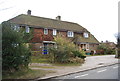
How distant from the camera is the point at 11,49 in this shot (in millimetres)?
7641

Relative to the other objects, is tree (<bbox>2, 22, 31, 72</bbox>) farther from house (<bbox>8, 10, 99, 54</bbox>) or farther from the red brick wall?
the red brick wall

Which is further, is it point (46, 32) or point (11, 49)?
point (46, 32)

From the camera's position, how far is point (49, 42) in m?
23.0

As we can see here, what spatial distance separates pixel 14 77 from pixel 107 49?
84.7ft

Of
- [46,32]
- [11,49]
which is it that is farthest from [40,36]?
[11,49]

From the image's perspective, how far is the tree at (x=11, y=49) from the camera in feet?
24.3

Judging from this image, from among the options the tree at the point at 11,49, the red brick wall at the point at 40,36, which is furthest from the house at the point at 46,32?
the tree at the point at 11,49

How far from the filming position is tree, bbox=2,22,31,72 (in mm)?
7414

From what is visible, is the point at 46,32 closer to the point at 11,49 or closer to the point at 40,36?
the point at 40,36

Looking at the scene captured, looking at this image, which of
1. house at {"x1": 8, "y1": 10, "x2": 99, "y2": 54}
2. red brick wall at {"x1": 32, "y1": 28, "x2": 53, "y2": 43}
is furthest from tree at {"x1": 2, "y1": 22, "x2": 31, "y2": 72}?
red brick wall at {"x1": 32, "y1": 28, "x2": 53, "y2": 43}

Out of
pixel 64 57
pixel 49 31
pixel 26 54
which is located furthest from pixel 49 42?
pixel 26 54

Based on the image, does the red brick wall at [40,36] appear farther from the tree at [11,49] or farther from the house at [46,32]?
the tree at [11,49]

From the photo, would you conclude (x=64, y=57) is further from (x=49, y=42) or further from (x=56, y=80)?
(x=49, y=42)

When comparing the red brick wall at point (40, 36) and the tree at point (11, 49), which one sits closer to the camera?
the tree at point (11, 49)
